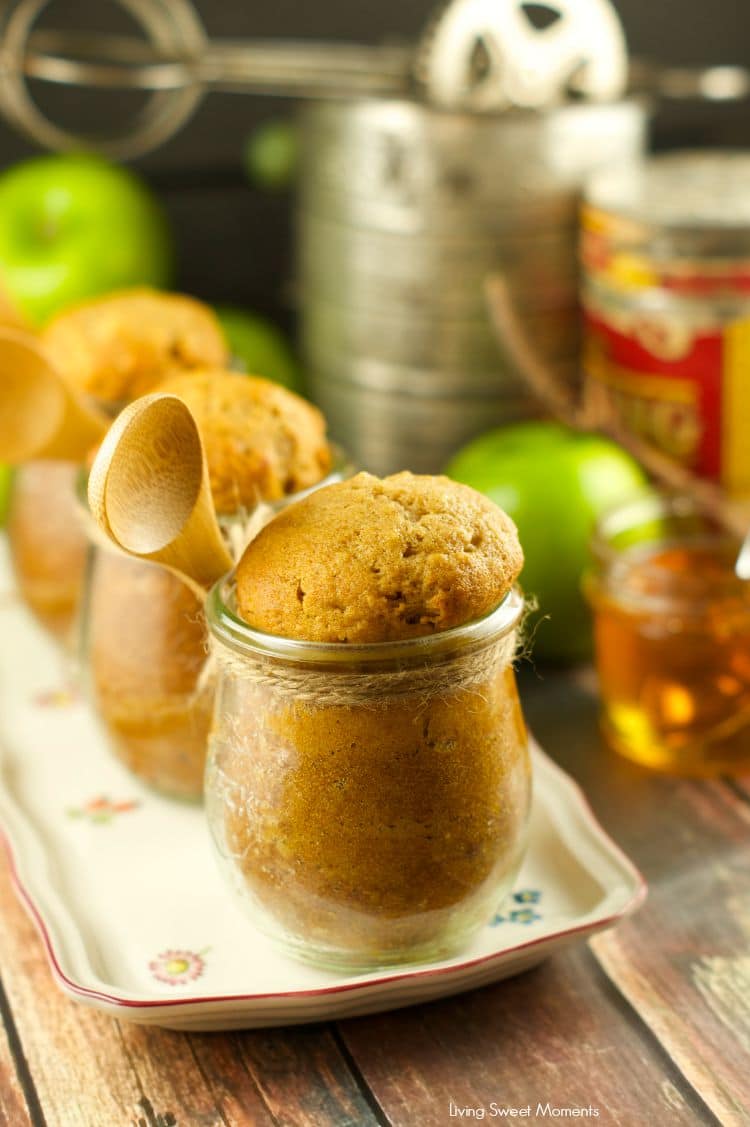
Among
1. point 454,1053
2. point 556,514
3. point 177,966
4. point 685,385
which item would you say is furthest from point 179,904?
point 685,385

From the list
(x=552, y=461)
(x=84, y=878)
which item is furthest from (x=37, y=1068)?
(x=552, y=461)

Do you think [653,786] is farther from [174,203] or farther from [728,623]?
[174,203]

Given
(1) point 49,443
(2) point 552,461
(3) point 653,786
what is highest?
(1) point 49,443

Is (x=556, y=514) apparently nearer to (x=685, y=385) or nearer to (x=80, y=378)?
(x=685, y=385)

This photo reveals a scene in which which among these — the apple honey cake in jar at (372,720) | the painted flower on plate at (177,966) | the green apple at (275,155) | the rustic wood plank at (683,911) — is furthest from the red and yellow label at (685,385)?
the painted flower on plate at (177,966)

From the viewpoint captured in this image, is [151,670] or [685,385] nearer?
[151,670]

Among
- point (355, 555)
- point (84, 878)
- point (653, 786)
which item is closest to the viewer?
point (355, 555)
